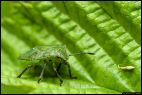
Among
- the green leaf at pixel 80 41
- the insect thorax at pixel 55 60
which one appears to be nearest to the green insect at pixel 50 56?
Answer: the insect thorax at pixel 55 60

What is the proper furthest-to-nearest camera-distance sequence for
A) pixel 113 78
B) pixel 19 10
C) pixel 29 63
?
pixel 19 10 < pixel 29 63 < pixel 113 78

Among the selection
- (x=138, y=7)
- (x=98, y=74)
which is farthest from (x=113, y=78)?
(x=138, y=7)

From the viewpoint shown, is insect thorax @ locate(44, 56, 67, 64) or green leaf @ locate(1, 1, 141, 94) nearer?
green leaf @ locate(1, 1, 141, 94)

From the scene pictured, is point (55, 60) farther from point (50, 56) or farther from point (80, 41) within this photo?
point (80, 41)

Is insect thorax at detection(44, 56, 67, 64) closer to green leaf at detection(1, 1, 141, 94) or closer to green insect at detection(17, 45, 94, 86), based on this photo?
green insect at detection(17, 45, 94, 86)

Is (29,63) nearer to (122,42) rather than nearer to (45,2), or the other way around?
(45,2)

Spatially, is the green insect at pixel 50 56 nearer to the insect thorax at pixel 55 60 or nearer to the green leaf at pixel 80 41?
the insect thorax at pixel 55 60

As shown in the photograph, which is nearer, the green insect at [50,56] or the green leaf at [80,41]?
the green leaf at [80,41]

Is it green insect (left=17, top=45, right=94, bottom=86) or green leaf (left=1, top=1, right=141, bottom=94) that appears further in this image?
green insect (left=17, top=45, right=94, bottom=86)

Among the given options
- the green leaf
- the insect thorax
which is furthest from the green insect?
the green leaf
